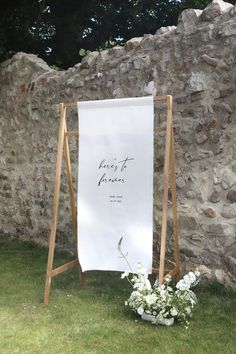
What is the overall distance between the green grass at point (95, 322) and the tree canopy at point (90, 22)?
13.8ft

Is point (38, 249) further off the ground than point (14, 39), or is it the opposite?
point (14, 39)

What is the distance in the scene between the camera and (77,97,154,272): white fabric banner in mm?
3285

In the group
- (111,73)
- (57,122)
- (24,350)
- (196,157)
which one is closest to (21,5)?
(57,122)

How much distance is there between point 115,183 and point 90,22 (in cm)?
477

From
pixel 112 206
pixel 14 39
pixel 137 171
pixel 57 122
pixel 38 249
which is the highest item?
pixel 14 39

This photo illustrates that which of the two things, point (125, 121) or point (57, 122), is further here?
point (57, 122)

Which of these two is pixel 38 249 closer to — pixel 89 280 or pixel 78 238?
pixel 89 280

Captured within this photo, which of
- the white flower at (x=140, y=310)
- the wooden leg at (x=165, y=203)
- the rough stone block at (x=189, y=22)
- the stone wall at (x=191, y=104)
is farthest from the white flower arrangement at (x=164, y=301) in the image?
the rough stone block at (x=189, y=22)

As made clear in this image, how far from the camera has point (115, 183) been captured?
3.41 metres

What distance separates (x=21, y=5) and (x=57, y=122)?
6.76ft

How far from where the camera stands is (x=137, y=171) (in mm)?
3332

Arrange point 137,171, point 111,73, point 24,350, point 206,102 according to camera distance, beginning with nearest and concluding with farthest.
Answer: point 24,350 < point 137,171 < point 206,102 < point 111,73

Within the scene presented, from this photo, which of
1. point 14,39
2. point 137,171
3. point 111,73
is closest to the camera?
point 137,171

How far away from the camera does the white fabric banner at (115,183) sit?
329 cm
